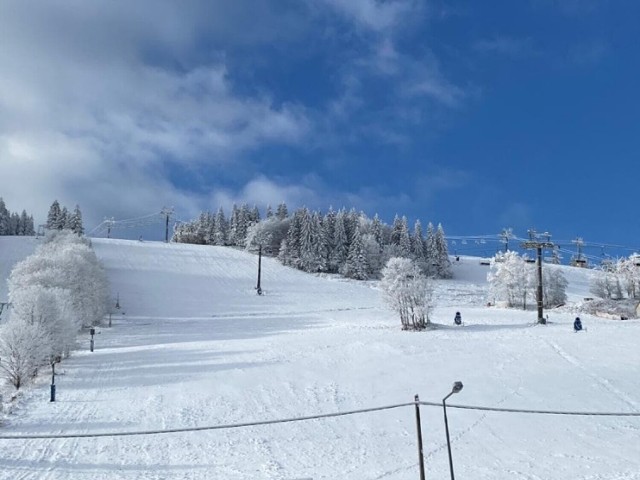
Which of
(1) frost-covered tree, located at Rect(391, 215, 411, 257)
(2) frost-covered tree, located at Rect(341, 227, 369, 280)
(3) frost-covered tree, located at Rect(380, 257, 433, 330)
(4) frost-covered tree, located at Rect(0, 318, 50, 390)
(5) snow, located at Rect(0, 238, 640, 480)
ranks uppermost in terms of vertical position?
(1) frost-covered tree, located at Rect(391, 215, 411, 257)

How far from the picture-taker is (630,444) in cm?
1631

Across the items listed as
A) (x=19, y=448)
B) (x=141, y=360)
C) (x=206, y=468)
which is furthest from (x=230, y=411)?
(x=141, y=360)

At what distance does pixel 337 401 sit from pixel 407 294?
67.2ft

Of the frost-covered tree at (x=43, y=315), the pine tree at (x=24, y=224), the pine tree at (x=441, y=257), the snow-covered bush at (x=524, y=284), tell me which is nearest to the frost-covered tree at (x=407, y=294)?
the frost-covered tree at (x=43, y=315)

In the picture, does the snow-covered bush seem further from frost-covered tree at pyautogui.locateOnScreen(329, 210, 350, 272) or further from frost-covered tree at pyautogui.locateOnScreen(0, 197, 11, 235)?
frost-covered tree at pyautogui.locateOnScreen(0, 197, 11, 235)

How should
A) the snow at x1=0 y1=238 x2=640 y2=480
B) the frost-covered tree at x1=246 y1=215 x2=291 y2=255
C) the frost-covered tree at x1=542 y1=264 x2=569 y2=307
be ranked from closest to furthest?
the snow at x1=0 y1=238 x2=640 y2=480, the frost-covered tree at x1=542 y1=264 x2=569 y2=307, the frost-covered tree at x1=246 y1=215 x2=291 y2=255

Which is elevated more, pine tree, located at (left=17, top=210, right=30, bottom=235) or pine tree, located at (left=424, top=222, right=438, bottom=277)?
pine tree, located at (left=17, top=210, right=30, bottom=235)

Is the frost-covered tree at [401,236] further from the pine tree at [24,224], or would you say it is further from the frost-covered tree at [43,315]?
the pine tree at [24,224]

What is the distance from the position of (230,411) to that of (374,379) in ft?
24.4

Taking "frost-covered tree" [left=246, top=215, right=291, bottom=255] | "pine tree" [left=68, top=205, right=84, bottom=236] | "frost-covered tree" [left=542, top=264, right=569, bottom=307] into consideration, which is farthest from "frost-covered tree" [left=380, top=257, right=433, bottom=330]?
"pine tree" [left=68, top=205, right=84, bottom=236]

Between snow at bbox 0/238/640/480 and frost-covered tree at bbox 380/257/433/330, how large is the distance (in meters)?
1.84

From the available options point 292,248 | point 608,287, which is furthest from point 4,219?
point 608,287

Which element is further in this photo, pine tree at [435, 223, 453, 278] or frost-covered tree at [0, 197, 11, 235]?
frost-covered tree at [0, 197, 11, 235]

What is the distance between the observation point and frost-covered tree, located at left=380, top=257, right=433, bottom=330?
4059 cm
